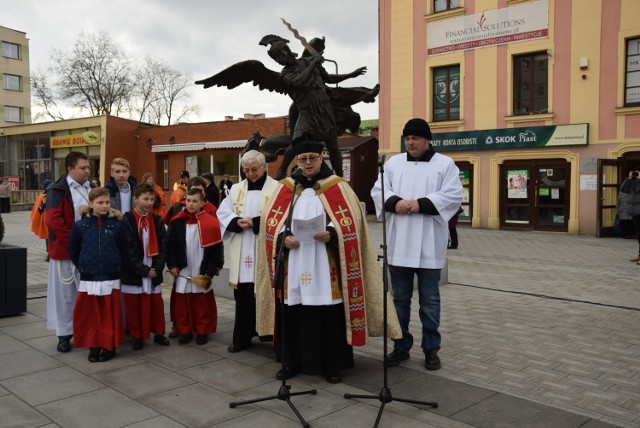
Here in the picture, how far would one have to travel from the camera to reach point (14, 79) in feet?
175

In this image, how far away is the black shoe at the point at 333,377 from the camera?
437 cm

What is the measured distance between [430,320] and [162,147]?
92.6 feet

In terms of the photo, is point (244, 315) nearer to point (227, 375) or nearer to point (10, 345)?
point (227, 375)

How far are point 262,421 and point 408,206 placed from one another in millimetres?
1895

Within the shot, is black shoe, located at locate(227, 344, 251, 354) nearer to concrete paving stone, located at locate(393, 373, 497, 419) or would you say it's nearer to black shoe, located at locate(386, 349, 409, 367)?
black shoe, located at locate(386, 349, 409, 367)

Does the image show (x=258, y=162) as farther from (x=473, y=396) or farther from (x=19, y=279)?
(x=19, y=279)

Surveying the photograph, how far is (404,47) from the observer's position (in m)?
20.2

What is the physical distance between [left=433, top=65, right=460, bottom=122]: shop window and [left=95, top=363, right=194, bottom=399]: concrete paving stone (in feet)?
53.5

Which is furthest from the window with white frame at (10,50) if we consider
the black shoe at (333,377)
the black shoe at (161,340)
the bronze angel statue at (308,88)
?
the black shoe at (333,377)

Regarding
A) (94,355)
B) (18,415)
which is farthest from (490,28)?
(18,415)

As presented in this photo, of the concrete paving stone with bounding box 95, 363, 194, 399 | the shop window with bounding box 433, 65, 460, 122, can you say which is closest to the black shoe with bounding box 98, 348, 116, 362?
the concrete paving stone with bounding box 95, 363, 194, 399

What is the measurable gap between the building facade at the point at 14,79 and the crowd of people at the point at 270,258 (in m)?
54.0

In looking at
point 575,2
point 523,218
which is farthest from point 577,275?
point 575,2

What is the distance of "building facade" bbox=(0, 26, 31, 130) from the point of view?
52.4 metres
